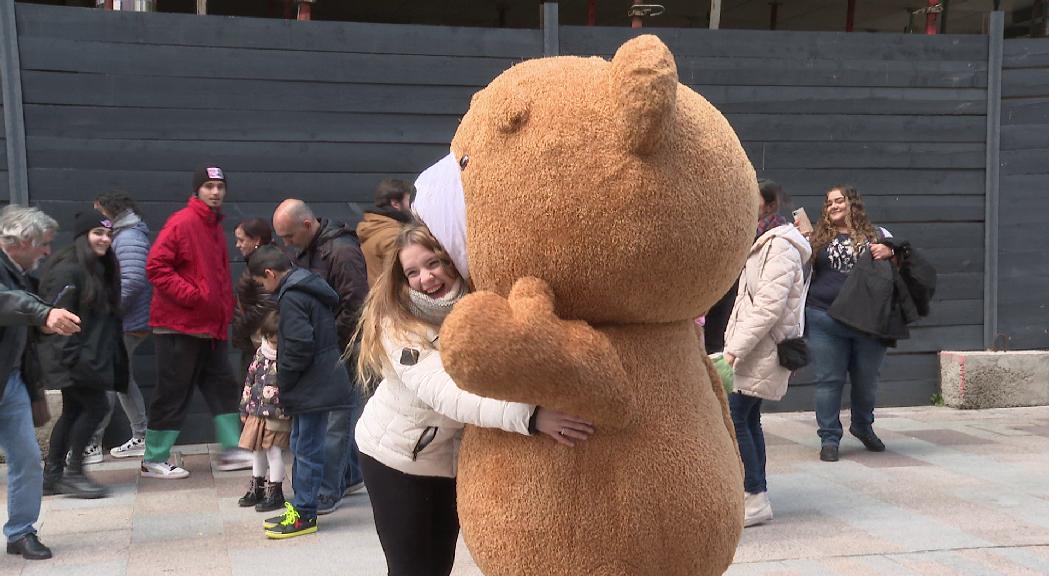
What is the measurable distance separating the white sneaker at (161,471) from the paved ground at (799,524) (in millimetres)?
83

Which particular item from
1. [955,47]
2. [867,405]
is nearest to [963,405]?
[867,405]

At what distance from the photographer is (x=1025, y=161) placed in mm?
8812

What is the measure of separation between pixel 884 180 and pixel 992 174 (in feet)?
3.25

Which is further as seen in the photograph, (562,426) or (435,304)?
(435,304)

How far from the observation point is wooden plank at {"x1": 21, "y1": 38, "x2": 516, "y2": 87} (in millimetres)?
6902

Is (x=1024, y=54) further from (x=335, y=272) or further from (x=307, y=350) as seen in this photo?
(x=307, y=350)

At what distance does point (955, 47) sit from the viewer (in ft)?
28.6

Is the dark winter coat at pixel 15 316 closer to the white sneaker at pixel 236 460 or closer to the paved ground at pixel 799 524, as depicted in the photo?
the paved ground at pixel 799 524

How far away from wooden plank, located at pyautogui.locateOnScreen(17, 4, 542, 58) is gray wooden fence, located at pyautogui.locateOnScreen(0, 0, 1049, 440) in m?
0.01

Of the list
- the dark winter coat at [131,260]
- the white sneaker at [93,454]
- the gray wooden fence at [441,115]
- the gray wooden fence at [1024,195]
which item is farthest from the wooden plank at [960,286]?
the white sneaker at [93,454]

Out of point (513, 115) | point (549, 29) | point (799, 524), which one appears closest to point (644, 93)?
point (513, 115)

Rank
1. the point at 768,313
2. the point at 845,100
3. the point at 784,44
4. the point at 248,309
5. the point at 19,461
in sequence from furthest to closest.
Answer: the point at 845,100 < the point at 784,44 < the point at 248,309 < the point at 768,313 < the point at 19,461

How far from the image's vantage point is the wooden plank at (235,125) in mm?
6965

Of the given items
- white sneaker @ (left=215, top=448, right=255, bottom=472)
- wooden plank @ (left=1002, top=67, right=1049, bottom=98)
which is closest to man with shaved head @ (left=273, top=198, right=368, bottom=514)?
white sneaker @ (left=215, top=448, right=255, bottom=472)
